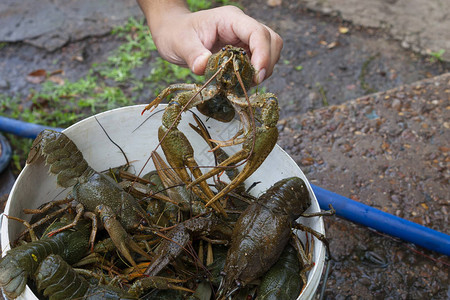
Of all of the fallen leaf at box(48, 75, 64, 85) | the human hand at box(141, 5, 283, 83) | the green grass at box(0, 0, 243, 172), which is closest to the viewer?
the human hand at box(141, 5, 283, 83)

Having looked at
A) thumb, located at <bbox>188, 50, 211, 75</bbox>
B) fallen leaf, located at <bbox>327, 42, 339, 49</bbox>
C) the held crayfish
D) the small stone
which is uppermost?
thumb, located at <bbox>188, 50, 211, 75</bbox>

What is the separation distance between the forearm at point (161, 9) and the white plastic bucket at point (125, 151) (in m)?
0.77

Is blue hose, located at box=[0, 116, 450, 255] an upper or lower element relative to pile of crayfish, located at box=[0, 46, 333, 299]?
lower

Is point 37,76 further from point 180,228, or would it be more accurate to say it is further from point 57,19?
point 180,228

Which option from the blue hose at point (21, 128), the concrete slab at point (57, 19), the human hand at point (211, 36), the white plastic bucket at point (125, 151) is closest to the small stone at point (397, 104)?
the human hand at point (211, 36)

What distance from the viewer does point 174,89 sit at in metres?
2.27

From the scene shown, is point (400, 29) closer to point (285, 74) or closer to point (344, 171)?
point (285, 74)

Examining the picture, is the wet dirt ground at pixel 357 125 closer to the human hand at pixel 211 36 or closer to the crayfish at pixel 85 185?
the human hand at pixel 211 36

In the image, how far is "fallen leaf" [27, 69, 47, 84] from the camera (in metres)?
4.47

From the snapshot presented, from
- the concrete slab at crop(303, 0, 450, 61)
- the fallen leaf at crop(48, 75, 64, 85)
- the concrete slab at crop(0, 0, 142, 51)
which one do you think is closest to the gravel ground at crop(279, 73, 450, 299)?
the concrete slab at crop(303, 0, 450, 61)

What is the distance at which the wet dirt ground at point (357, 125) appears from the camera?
286 cm

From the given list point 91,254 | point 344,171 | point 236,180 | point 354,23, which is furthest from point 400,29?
point 91,254

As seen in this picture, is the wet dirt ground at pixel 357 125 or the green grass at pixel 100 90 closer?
the wet dirt ground at pixel 357 125

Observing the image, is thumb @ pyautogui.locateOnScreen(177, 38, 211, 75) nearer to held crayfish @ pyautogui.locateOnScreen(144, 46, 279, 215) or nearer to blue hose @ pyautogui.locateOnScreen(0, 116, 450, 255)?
held crayfish @ pyautogui.locateOnScreen(144, 46, 279, 215)
